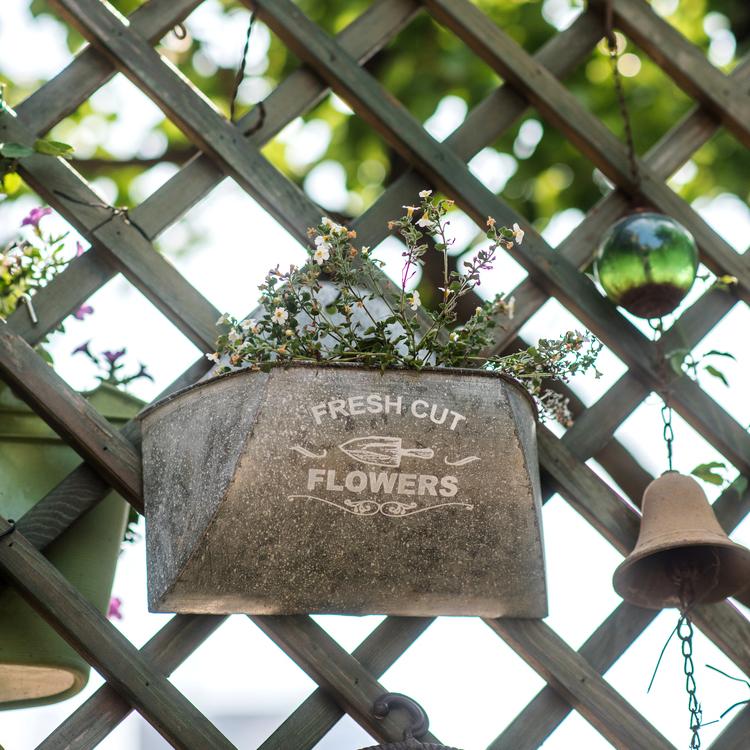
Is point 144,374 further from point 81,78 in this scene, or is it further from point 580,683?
point 580,683

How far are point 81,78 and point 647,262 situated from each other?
985 millimetres

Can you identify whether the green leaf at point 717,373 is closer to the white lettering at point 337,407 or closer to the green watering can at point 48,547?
the white lettering at point 337,407

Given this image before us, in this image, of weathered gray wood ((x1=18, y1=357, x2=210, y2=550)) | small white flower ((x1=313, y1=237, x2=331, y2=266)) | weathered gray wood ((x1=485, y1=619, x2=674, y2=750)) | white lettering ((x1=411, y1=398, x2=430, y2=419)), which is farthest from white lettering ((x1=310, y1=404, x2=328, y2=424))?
weathered gray wood ((x1=485, y1=619, x2=674, y2=750))

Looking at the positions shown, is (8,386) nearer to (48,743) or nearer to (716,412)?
(48,743)

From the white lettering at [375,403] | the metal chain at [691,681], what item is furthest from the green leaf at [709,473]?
the white lettering at [375,403]

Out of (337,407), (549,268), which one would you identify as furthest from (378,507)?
(549,268)

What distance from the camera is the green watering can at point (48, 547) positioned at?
1.80 metres

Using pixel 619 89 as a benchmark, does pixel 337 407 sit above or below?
below

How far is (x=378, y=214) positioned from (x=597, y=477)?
1.86ft

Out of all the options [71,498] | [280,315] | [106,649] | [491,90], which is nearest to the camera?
[280,315]

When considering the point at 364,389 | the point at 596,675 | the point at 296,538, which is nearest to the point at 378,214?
the point at 364,389

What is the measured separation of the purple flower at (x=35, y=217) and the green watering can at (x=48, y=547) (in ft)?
0.95

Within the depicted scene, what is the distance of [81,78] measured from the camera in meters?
2.00

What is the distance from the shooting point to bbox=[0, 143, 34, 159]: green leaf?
1.89 meters
